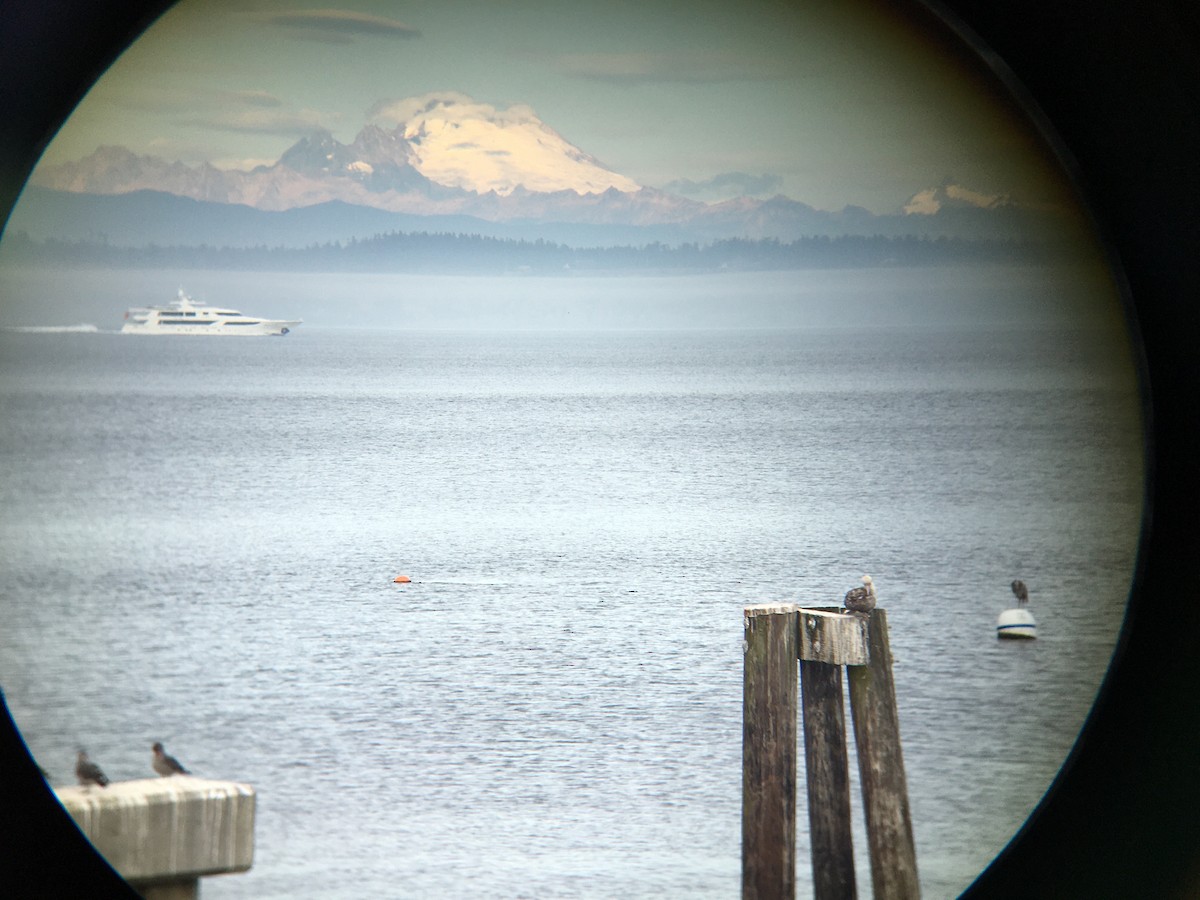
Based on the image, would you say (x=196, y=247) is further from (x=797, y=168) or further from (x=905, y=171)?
(x=905, y=171)

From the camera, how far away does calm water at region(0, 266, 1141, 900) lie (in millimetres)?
7547

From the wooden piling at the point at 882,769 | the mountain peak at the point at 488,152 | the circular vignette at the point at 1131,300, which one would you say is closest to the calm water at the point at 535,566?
the mountain peak at the point at 488,152

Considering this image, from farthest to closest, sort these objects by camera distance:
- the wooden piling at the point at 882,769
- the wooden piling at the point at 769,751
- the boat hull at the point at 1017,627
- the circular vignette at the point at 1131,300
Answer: the boat hull at the point at 1017,627
the wooden piling at the point at 882,769
the wooden piling at the point at 769,751
the circular vignette at the point at 1131,300

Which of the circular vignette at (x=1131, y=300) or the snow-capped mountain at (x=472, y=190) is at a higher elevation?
the snow-capped mountain at (x=472, y=190)

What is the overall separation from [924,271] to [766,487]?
8.22 feet

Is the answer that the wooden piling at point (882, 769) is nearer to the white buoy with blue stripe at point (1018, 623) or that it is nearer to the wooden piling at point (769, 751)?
the wooden piling at point (769, 751)

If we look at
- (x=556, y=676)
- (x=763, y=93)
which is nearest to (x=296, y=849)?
(x=556, y=676)

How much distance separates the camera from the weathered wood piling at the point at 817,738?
2627mm

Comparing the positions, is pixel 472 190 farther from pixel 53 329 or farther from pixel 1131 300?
pixel 1131 300

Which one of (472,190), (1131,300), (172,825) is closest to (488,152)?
(472,190)

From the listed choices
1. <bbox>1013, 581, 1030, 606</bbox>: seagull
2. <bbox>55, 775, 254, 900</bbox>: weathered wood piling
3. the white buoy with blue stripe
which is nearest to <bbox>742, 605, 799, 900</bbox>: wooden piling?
<bbox>55, 775, 254, 900</bbox>: weathered wood piling

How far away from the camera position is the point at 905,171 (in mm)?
10742

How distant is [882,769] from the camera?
2.80 m

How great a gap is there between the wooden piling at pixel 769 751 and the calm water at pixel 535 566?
11.1 ft
